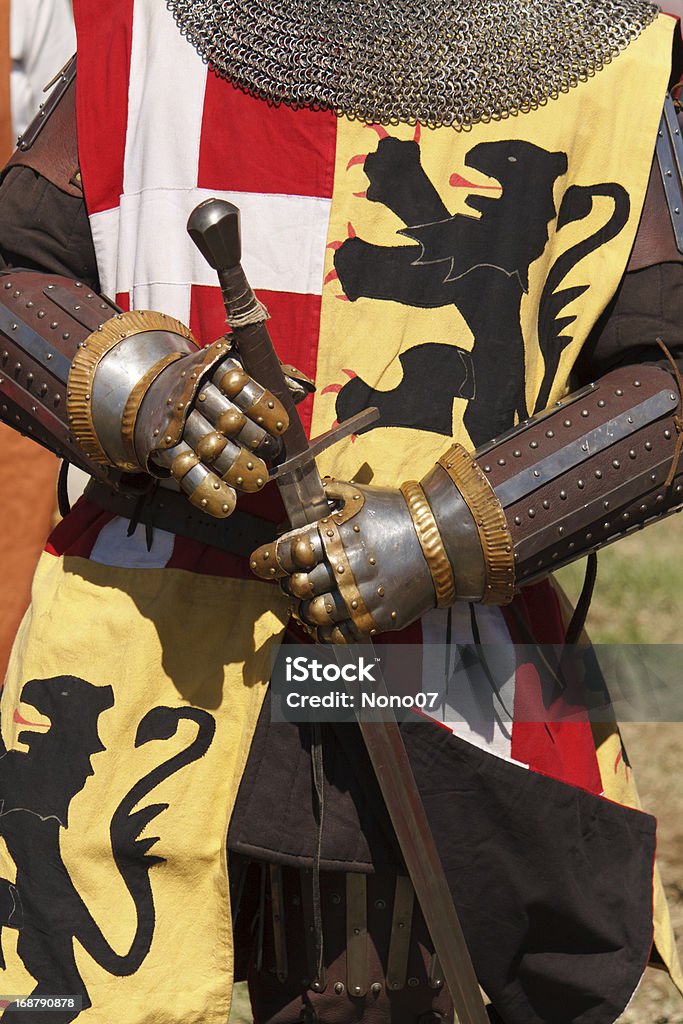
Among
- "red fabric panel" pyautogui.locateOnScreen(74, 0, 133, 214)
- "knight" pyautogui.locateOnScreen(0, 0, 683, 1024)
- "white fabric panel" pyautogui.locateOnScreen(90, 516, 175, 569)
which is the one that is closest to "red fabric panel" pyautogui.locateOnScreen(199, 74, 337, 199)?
"knight" pyautogui.locateOnScreen(0, 0, 683, 1024)

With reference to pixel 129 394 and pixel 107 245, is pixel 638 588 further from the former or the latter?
pixel 129 394

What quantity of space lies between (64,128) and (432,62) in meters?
0.57

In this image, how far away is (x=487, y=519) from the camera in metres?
1.99

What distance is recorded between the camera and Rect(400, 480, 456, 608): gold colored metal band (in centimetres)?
196

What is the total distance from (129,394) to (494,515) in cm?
52

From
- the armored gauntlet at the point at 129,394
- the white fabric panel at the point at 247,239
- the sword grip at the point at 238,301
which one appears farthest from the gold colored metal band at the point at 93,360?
the sword grip at the point at 238,301

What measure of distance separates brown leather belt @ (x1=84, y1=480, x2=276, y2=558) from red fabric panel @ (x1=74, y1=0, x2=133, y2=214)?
0.44 meters

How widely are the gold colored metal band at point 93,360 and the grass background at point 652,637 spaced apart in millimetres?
1894

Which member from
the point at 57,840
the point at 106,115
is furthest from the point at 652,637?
the point at 106,115

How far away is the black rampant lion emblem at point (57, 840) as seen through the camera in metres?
2.17

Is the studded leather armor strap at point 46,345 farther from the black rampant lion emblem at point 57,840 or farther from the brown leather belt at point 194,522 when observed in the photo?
the black rampant lion emblem at point 57,840

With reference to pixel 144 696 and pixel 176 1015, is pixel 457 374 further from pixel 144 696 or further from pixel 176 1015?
pixel 176 1015

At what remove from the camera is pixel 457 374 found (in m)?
2.15
